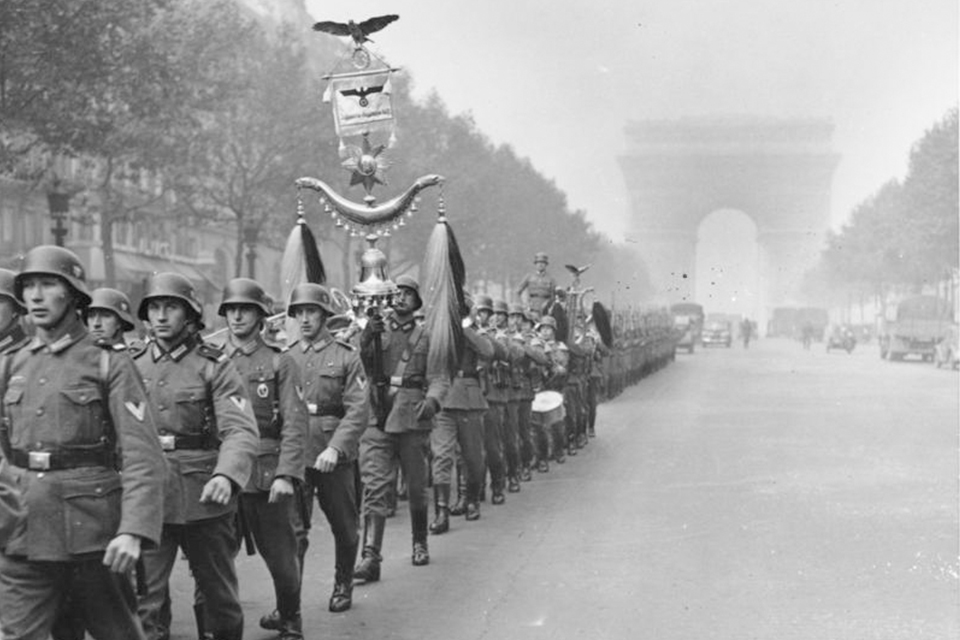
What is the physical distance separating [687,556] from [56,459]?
5454mm

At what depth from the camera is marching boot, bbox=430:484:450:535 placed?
420 inches

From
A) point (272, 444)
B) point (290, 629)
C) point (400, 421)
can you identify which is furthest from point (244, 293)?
point (400, 421)

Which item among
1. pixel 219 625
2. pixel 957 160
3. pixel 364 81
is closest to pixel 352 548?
pixel 219 625

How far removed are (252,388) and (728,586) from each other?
10.5 ft

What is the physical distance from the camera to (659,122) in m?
71.8

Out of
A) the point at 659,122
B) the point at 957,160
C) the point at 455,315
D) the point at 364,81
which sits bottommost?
the point at 455,315

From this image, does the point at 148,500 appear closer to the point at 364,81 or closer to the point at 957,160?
the point at 364,81

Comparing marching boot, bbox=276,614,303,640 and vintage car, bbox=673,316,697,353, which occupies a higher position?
vintage car, bbox=673,316,697,353

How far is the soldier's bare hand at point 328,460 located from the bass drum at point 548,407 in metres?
7.55

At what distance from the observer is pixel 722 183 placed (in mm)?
78375

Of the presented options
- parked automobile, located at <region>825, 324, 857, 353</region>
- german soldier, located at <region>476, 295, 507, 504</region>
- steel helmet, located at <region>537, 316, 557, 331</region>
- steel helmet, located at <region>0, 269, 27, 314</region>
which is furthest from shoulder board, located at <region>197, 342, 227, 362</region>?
parked automobile, located at <region>825, 324, 857, 353</region>

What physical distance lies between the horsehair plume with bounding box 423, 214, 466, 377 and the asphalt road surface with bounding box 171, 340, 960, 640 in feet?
4.45

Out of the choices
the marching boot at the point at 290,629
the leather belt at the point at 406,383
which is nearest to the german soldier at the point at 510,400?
the leather belt at the point at 406,383

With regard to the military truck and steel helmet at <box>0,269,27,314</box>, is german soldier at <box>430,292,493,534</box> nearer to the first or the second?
steel helmet at <box>0,269,27,314</box>
